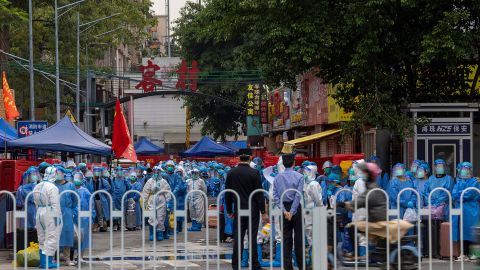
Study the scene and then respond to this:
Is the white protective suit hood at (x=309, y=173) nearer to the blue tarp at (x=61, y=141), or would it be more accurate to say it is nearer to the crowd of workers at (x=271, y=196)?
the crowd of workers at (x=271, y=196)

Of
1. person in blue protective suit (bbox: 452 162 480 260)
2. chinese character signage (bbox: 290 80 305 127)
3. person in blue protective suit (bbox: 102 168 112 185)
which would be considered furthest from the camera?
chinese character signage (bbox: 290 80 305 127)

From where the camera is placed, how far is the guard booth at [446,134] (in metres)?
23.5

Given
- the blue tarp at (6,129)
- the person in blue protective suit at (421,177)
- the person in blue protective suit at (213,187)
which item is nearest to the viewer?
the person in blue protective suit at (421,177)

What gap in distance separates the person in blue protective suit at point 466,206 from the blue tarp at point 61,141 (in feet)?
38.1

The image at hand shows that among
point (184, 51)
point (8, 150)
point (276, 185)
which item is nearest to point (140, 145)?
point (184, 51)

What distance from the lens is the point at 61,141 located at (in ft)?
89.1

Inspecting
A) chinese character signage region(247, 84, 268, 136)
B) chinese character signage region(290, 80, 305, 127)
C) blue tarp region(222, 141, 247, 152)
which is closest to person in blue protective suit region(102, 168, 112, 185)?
chinese character signage region(290, 80, 305, 127)

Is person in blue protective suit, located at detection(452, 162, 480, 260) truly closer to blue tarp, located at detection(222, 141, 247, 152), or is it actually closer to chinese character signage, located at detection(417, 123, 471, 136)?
chinese character signage, located at detection(417, 123, 471, 136)

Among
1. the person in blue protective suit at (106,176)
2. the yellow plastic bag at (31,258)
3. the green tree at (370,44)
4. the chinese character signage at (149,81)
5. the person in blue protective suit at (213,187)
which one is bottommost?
the yellow plastic bag at (31,258)

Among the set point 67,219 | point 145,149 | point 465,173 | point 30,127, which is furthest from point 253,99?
point 67,219

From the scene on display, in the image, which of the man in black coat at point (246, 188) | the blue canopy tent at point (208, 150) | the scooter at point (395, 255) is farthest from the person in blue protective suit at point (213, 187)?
the scooter at point (395, 255)

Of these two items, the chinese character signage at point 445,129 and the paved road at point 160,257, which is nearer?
the paved road at point 160,257

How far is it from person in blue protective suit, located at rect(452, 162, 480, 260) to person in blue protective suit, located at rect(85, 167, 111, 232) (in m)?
11.2

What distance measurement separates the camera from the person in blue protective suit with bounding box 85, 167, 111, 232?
27.9 meters
